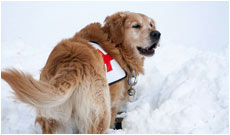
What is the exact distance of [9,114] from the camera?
3.32 meters

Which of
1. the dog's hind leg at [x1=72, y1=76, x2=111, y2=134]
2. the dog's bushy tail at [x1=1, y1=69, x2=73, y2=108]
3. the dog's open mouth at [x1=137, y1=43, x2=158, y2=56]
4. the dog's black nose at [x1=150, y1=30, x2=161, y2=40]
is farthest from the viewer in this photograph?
the dog's open mouth at [x1=137, y1=43, x2=158, y2=56]

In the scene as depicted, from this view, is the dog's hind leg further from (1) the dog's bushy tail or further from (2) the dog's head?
(2) the dog's head

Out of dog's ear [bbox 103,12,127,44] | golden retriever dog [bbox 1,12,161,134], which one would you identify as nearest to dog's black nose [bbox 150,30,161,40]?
golden retriever dog [bbox 1,12,161,134]

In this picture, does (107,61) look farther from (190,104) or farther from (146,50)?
(190,104)

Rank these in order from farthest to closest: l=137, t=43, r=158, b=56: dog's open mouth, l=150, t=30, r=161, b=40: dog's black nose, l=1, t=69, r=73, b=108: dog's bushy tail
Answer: l=137, t=43, r=158, b=56: dog's open mouth → l=150, t=30, r=161, b=40: dog's black nose → l=1, t=69, r=73, b=108: dog's bushy tail

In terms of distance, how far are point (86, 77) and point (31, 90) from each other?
24.1 inches

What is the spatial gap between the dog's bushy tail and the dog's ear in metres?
1.25

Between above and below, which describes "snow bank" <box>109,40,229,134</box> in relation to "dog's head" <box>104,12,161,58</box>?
below

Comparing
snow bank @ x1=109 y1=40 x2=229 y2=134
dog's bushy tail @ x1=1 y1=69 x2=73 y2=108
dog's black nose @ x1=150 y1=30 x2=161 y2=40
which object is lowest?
snow bank @ x1=109 y1=40 x2=229 y2=134

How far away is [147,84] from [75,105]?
2384mm

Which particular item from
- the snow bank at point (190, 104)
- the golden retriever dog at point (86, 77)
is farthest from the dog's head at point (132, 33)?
the snow bank at point (190, 104)

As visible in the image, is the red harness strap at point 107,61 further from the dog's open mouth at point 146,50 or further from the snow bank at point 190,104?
the snow bank at point 190,104

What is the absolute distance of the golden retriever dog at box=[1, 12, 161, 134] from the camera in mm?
1881

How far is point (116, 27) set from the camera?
9.89 feet
